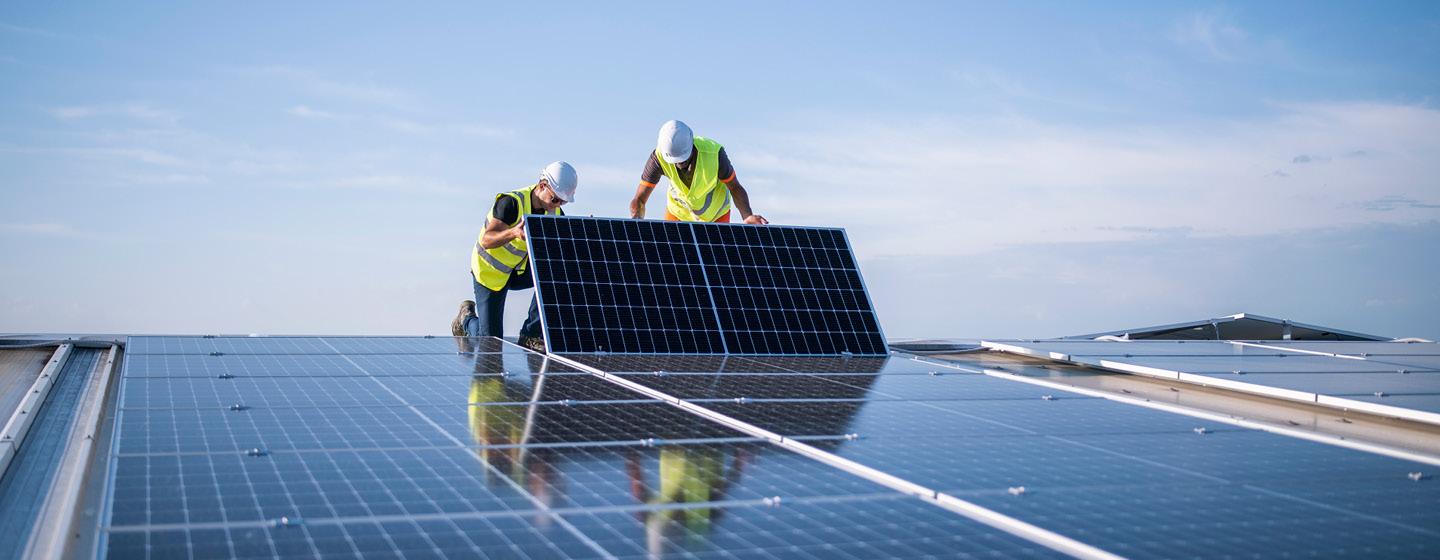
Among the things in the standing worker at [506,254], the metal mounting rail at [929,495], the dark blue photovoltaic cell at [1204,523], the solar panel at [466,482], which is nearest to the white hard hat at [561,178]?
the standing worker at [506,254]

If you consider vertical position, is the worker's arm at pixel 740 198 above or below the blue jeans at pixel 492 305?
above

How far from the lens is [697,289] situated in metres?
10.7

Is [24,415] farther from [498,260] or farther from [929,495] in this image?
[498,260]

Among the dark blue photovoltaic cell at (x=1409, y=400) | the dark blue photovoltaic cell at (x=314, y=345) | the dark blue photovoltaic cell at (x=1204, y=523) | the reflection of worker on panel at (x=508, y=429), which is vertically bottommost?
the dark blue photovoltaic cell at (x=1204, y=523)

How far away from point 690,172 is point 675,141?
548mm

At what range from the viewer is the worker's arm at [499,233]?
11.3 m

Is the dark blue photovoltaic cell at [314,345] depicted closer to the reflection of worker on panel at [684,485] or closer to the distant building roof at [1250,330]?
the reflection of worker on panel at [684,485]

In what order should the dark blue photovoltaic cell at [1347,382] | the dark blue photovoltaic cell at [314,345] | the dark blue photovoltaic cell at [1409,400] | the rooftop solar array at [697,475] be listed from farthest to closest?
1. the dark blue photovoltaic cell at [314,345]
2. the dark blue photovoltaic cell at [1347,382]
3. the dark blue photovoltaic cell at [1409,400]
4. the rooftop solar array at [697,475]

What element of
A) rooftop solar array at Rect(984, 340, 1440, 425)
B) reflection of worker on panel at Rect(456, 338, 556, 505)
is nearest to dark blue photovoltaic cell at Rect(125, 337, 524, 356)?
reflection of worker on panel at Rect(456, 338, 556, 505)

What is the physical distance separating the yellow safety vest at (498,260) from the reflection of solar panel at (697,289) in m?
1.28

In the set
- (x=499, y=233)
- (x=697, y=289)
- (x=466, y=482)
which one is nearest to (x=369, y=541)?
(x=466, y=482)

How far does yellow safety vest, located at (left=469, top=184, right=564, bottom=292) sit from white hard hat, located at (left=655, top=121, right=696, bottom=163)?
1.17 metres

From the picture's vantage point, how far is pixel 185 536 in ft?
11.9

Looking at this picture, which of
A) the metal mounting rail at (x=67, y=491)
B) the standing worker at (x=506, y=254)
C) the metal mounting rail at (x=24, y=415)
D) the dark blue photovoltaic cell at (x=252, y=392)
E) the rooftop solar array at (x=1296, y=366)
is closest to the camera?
the metal mounting rail at (x=67, y=491)
